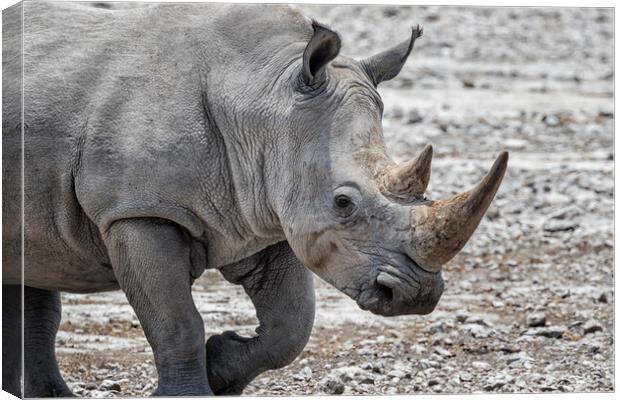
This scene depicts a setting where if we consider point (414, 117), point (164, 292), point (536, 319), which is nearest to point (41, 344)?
point (164, 292)

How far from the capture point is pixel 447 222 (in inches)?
318

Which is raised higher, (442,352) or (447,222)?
(447,222)

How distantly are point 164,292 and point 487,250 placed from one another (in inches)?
226

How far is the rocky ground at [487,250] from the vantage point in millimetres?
10375

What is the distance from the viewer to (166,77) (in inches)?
351

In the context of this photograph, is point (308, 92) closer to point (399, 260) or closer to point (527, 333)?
point (399, 260)

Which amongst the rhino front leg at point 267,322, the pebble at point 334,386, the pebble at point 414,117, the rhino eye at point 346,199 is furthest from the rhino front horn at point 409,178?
the pebble at point 414,117

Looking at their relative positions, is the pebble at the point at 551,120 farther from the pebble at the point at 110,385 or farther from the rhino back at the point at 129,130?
the rhino back at the point at 129,130

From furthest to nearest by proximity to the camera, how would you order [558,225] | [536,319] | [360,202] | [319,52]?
[558,225], [536,319], [319,52], [360,202]

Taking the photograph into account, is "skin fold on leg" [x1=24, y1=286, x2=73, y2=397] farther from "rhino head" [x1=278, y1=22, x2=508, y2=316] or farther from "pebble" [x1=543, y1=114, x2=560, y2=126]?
"pebble" [x1=543, y1=114, x2=560, y2=126]

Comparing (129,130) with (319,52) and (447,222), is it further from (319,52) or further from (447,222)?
(447,222)

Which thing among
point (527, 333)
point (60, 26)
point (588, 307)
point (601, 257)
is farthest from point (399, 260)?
point (601, 257)

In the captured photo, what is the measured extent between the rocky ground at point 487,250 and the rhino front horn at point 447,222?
6.04 ft

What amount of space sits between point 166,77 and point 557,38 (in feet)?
35.3
